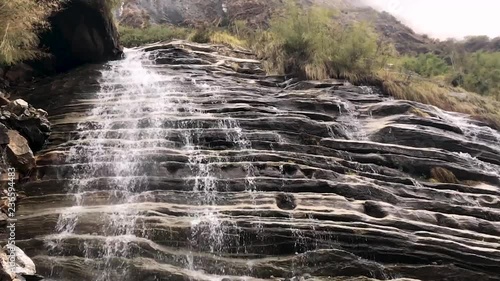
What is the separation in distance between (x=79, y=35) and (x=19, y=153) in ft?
24.9

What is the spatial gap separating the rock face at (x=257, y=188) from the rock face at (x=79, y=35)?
3.03 metres

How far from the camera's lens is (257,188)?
906 cm

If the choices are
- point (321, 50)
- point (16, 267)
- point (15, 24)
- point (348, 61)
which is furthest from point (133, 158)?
point (348, 61)

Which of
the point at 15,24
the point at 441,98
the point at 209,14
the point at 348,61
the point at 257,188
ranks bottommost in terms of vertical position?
the point at 257,188

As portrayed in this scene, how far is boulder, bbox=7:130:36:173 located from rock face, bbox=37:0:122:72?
679 cm

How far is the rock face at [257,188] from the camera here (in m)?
7.67

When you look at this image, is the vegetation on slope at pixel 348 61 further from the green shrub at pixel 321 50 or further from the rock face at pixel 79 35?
the rock face at pixel 79 35

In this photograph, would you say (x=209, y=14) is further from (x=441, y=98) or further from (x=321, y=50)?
(x=441, y=98)

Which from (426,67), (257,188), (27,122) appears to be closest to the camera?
(257,188)

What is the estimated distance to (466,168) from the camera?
35.2ft

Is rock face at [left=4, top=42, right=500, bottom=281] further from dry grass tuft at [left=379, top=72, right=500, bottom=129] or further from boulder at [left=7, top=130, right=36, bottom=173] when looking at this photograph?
dry grass tuft at [left=379, top=72, right=500, bottom=129]

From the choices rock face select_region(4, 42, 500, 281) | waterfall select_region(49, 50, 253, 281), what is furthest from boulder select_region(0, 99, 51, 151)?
waterfall select_region(49, 50, 253, 281)

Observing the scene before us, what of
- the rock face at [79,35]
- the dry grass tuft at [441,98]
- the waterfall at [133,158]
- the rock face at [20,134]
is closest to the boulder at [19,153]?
the rock face at [20,134]

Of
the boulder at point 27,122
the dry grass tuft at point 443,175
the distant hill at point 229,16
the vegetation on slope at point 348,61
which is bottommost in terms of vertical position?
the dry grass tuft at point 443,175
